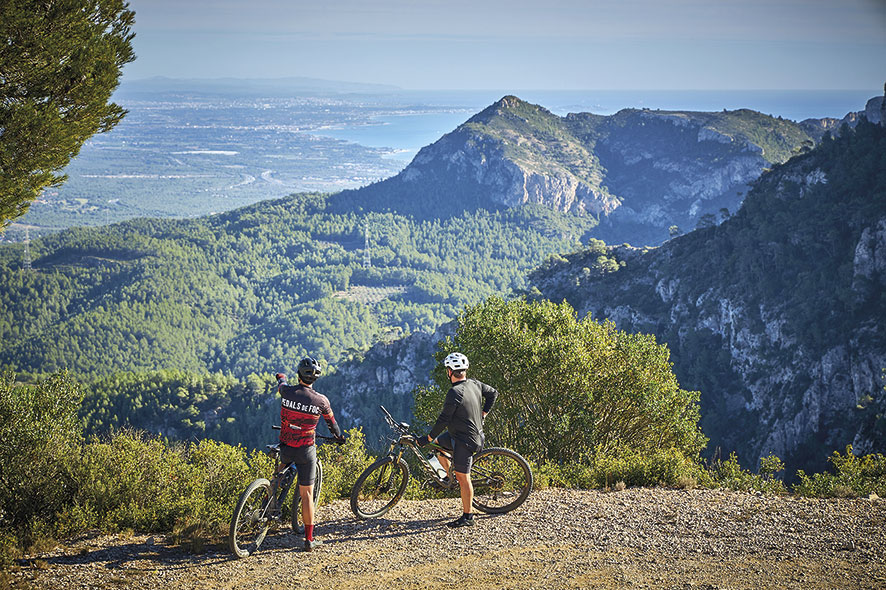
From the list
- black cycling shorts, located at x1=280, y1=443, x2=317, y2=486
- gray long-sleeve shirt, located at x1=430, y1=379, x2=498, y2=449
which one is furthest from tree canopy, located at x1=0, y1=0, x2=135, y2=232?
gray long-sleeve shirt, located at x1=430, y1=379, x2=498, y2=449

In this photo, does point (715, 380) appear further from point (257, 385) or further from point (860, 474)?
point (257, 385)

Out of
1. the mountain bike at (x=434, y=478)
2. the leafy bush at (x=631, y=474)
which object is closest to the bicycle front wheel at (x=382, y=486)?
the mountain bike at (x=434, y=478)

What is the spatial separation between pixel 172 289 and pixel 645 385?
17779cm

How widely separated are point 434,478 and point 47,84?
983 centimetres

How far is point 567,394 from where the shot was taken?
17.4 m

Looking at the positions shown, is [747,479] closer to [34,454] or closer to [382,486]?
[382,486]

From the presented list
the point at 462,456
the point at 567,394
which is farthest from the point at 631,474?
the point at 462,456

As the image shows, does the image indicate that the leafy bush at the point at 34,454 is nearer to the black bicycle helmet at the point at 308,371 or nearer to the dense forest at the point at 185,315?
the black bicycle helmet at the point at 308,371

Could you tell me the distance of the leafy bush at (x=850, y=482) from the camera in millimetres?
12102

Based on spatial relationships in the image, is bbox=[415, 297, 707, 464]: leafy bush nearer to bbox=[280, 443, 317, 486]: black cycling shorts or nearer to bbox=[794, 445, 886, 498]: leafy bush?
bbox=[794, 445, 886, 498]: leafy bush

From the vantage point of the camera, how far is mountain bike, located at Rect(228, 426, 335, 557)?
955 centimetres

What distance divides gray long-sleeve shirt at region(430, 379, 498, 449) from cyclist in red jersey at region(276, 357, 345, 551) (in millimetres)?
1745

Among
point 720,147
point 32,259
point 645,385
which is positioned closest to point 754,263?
point 645,385

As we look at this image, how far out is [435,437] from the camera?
34.7ft
